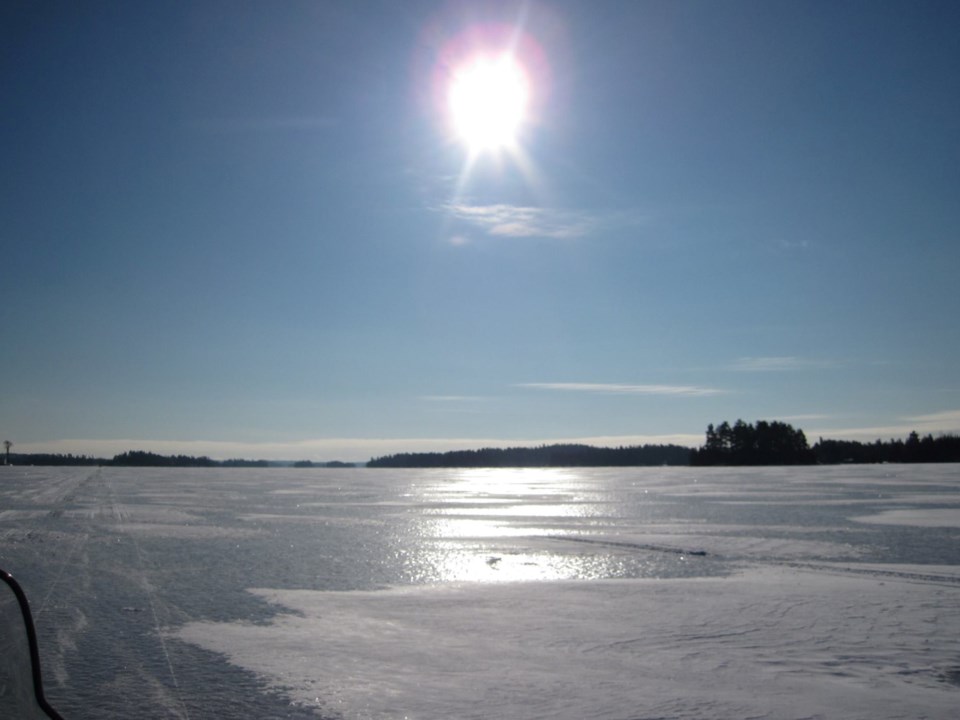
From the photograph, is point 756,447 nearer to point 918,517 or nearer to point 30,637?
point 918,517

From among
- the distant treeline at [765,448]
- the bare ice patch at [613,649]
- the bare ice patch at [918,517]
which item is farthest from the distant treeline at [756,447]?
the bare ice patch at [613,649]

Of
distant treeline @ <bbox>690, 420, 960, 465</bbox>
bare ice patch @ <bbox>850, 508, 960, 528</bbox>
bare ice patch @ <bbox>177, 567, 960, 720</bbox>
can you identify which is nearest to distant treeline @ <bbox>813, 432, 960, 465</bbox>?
distant treeline @ <bbox>690, 420, 960, 465</bbox>

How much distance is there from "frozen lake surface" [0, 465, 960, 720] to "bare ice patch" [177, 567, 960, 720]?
3cm

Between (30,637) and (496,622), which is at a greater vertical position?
(30,637)

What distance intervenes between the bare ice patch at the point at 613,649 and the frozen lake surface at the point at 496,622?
3 cm

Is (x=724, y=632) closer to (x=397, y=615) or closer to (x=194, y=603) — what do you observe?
(x=397, y=615)

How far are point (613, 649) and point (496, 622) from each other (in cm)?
149

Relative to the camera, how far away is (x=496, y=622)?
7.71m

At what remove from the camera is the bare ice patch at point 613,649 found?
514 centimetres

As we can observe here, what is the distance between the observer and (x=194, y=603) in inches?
336

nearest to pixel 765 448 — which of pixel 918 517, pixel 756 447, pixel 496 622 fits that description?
pixel 756 447

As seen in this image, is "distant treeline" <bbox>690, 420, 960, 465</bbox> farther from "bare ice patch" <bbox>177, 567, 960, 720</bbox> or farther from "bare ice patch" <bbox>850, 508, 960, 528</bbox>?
"bare ice patch" <bbox>177, 567, 960, 720</bbox>

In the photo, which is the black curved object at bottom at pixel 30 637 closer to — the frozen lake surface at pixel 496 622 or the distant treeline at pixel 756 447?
the frozen lake surface at pixel 496 622

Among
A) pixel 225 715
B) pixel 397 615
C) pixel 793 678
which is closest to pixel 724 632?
pixel 793 678
